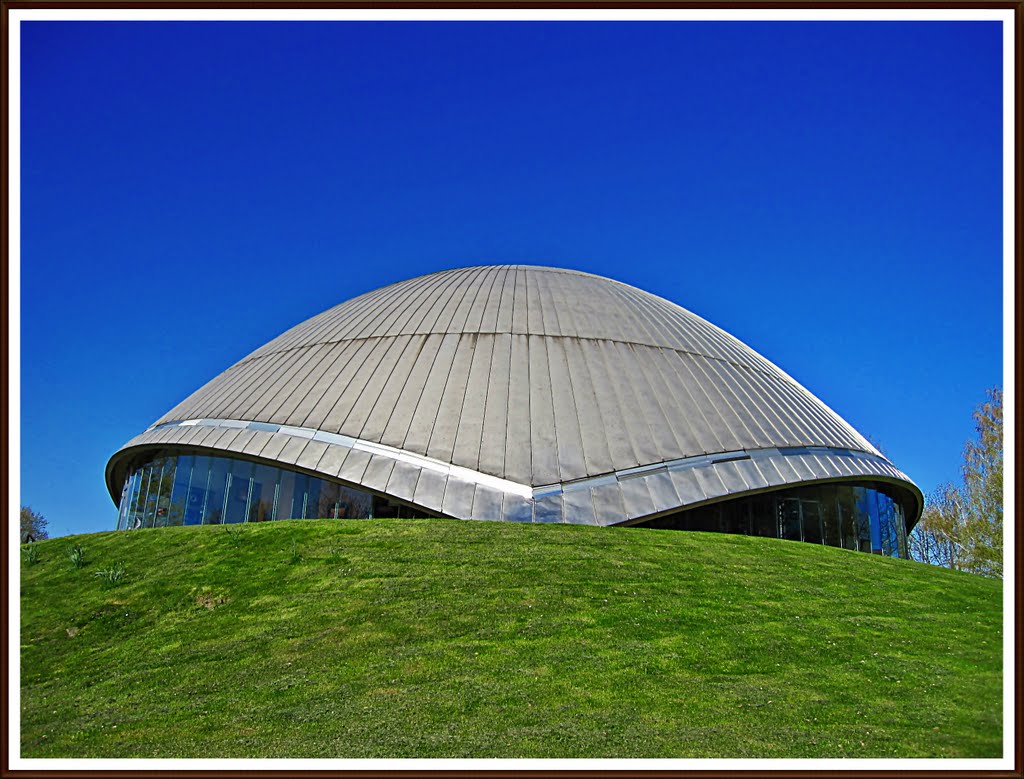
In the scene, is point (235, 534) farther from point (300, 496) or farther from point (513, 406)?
point (513, 406)

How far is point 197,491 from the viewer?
21062 mm

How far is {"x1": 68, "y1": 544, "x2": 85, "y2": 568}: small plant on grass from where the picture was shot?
14.6 meters

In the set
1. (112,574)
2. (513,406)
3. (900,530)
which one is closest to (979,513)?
(900,530)

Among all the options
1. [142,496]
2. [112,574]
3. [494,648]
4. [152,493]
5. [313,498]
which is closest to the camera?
[494,648]

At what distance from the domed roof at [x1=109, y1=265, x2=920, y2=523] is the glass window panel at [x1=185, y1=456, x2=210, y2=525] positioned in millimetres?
665

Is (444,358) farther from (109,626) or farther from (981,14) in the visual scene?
(981,14)

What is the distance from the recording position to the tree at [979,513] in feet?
87.5

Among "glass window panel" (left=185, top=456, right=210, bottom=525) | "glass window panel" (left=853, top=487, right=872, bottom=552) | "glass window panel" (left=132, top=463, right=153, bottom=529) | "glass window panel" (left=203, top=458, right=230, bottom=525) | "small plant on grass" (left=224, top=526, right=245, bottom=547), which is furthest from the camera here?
"glass window panel" (left=132, top=463, right=153, bottom=529)

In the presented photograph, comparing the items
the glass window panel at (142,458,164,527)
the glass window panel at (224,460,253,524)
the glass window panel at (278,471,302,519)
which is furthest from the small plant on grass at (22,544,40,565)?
the glass window panel at (142,458,164,527)

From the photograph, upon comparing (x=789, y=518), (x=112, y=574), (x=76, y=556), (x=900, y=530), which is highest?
(x=789, y=518)

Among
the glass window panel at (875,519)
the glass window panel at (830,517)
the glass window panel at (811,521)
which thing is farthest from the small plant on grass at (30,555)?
the glass window panel at (875,519)

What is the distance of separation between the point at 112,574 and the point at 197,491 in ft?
24.6

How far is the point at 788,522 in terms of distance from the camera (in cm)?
1978

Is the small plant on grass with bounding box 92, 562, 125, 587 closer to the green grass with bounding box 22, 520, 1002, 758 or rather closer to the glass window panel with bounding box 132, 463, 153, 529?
the green grass with bounding box 22, 520, 1002, 758
